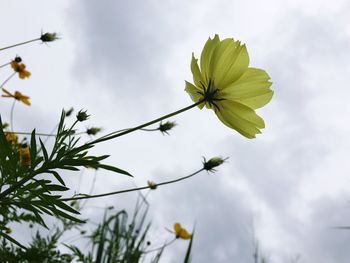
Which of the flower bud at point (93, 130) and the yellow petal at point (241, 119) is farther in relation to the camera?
the flower bud at point (93, 130)

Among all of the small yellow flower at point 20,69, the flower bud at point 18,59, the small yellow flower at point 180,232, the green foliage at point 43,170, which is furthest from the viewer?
the small yellow flower at point 180,232

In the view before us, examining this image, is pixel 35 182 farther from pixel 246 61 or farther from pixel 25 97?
pixel 25 97

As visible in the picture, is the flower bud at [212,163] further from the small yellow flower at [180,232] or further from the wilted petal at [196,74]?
the small yellow flower at [180,232]

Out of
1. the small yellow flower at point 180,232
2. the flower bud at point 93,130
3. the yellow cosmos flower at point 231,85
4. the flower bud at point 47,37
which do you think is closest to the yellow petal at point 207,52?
the yellow cosmos flower at point 231,85

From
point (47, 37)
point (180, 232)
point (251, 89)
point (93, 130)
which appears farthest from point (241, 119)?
point (180, 232)

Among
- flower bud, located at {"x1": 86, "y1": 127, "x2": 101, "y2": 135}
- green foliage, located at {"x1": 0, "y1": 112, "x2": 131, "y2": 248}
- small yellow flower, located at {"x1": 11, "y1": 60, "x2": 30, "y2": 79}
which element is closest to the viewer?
green foliage, located at {"x1": 0, "y1": 112, "x2": 131, "y2": 248}

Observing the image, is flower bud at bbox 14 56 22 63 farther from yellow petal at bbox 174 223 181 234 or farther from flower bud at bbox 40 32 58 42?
yellow petal at bbox 174 223 181 234

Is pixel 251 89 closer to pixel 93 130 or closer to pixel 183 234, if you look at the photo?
pixel 93 130

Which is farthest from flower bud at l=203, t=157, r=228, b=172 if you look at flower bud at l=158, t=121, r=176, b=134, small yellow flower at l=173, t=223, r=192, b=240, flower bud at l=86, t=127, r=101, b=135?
small yellow flower at l=173, t=223, r=192, b=240
